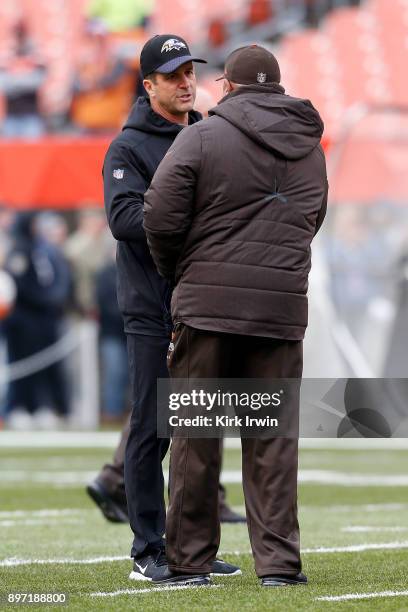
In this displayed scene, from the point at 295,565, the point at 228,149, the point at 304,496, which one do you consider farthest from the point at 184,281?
the point at 304,496

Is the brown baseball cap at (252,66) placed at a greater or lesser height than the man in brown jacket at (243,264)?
greater

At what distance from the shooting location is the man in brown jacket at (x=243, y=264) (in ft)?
17.8

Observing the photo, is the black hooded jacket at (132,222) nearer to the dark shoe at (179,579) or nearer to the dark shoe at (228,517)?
the dark shoe at (179,579)

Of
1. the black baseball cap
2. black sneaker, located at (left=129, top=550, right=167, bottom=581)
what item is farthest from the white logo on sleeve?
black sneaker, located at (left=129, top=550, right=167, bottom=581)

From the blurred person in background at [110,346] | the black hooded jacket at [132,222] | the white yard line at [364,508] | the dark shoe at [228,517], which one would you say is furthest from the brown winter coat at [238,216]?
the blurred person in background at [110,346]

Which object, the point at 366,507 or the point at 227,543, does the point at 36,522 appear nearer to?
the point at 227,543

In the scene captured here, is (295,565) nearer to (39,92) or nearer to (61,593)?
(61,593)

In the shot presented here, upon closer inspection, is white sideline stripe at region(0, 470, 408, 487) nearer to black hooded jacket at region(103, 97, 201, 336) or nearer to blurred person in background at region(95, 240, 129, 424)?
blurred person in background at region(95, 240, 129, 424)

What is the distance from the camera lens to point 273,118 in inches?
215

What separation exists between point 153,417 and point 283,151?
119 cm

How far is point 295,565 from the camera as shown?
5.55 m

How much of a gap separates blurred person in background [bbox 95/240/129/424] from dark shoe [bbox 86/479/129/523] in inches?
315

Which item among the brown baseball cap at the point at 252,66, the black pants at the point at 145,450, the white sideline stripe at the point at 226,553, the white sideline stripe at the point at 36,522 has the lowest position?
the white sideline stripe at the point at 36,522

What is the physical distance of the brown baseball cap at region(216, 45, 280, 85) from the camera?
218 inches
